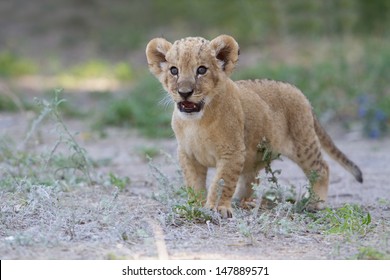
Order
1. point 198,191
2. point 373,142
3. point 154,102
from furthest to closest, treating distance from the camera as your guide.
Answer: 1. point 154,102
2. point 373,142
3. point 198,191

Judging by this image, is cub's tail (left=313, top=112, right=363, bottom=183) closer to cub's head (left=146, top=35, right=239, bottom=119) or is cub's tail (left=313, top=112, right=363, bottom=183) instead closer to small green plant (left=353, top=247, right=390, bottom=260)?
cub's head (left=146, top=35, right=239, bottom=119)

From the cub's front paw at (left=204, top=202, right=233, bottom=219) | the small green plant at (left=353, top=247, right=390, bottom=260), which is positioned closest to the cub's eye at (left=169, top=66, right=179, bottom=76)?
the cub's front paw at (left=204, top=202, right=233, bottom=219)

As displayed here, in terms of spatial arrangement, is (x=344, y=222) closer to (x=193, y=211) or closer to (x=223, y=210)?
(x=223, y=210)

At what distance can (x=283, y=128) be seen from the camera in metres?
6.91

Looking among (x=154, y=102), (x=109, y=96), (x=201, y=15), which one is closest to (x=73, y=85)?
(x=109, y=96)

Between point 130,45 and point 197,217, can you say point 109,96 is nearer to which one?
point 130,45

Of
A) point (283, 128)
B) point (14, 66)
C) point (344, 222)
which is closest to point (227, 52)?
point (283, 128)

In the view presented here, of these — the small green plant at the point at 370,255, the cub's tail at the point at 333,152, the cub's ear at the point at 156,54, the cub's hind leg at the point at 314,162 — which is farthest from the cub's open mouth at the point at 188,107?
the cub's tail at the point at 333,152

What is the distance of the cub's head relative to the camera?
597cm

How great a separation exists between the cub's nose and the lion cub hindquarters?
81cm

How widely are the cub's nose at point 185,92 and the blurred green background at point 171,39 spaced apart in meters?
3.69

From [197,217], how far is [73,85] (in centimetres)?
956
